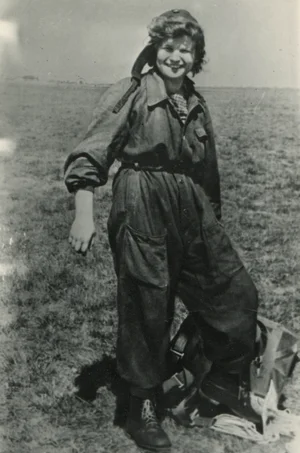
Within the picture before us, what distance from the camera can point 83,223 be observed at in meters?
2.20

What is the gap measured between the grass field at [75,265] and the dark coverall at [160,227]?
1.54 feet

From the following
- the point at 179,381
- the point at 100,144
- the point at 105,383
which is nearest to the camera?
the point at 100,144

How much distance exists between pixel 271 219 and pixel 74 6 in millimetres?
2650

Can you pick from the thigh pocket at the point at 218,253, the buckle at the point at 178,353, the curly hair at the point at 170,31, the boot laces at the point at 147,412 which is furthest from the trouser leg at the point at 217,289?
the curly hair at the point at 170,31

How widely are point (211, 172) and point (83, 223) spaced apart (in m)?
0.66

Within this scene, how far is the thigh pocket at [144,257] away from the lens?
7.56ft

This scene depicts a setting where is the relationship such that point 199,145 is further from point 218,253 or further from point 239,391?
point 239,391

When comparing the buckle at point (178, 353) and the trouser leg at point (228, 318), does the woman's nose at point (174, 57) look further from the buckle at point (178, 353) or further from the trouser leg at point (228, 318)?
the buckle at point (178, 353)

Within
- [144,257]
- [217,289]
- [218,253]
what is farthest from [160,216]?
[217,289]

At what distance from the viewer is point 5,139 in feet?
11.0

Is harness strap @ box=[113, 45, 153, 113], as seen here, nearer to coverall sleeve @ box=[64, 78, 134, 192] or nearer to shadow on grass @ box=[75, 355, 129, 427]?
coverall sleeve @ box=[64, 78, 134, 192]

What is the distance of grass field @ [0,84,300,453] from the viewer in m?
2.63

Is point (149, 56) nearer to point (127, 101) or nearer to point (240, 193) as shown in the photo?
point (127, 101)

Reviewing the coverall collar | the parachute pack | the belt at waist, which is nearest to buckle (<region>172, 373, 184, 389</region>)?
the parachute pack
